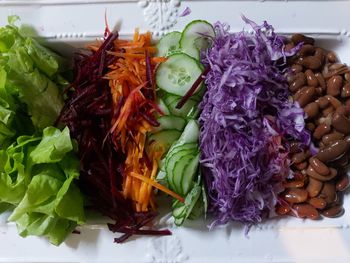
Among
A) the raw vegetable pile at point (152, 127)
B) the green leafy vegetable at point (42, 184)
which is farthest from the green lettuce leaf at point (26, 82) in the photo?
the green leafy vegetable at point (42, 184)

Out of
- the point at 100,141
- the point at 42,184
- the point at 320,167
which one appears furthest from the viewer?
the point at 100,141

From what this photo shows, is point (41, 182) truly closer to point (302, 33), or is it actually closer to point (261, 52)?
point (261, 52)

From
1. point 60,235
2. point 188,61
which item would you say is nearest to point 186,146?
point 188,61

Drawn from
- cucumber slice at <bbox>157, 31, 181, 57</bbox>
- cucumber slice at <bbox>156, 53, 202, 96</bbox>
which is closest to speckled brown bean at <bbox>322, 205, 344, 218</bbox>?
cucumber slice at <bbox>156, 53, 202, 96</bbox>

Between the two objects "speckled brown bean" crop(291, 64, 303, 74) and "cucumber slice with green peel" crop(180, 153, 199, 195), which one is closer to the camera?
"cucumber slice with green peel" crop(180, 153, 199, 195)

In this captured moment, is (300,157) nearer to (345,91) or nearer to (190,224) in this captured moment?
(345,91)

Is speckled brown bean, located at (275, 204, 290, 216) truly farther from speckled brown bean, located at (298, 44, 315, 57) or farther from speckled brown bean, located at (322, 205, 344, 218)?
speckled brown bean, located at (298, 44, 315, 57)

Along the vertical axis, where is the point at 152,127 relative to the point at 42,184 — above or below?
above

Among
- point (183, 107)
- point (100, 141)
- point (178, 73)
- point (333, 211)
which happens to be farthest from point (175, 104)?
point (333, 211)
